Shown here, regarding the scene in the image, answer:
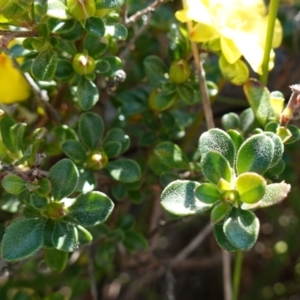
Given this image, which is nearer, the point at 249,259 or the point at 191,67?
the point at 191,67

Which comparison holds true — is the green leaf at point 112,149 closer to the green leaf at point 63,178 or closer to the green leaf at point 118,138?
the green leaf at point 118,138

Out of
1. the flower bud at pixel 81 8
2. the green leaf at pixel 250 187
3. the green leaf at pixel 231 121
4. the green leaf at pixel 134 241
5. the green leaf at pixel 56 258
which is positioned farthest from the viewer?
the green leaf at pixel 134 241

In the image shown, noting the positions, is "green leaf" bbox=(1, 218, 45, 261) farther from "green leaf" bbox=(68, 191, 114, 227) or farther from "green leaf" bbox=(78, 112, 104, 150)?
"green leaf" bbox=(78, 112, 104, 150)

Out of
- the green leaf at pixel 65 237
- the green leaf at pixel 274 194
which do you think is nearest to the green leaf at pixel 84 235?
the green leaf at pixel 65 237

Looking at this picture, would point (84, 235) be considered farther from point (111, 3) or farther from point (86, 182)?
point (111, 3)

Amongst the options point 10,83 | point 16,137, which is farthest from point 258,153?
point 10,83

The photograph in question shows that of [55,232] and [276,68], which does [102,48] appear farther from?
[276,68]

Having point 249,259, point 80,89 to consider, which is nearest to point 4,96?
point 80,89
